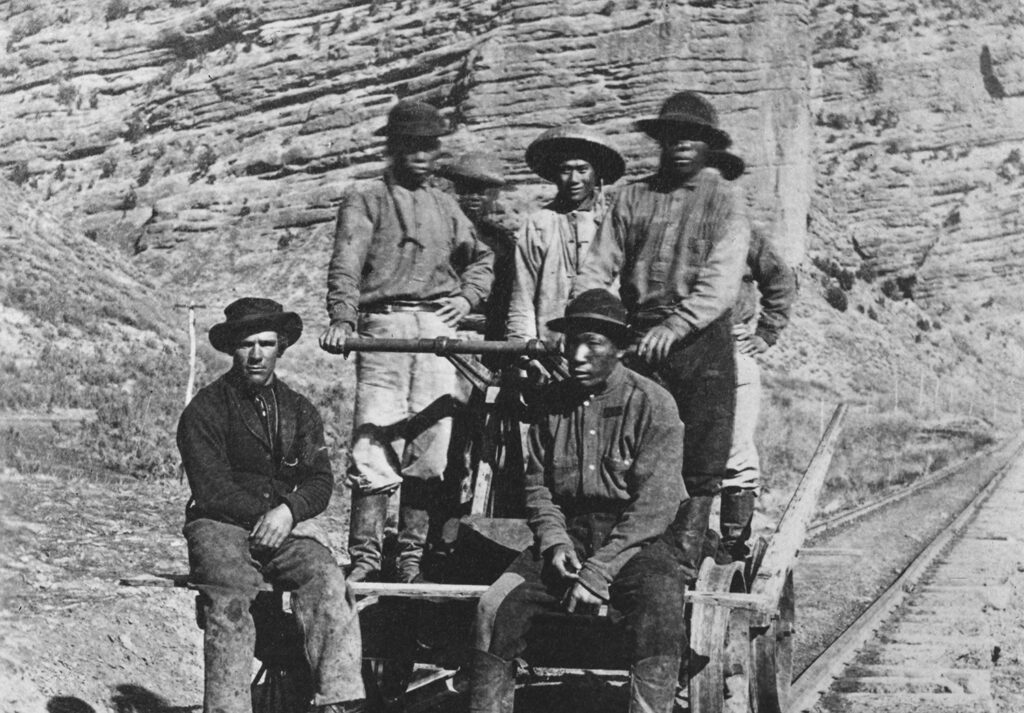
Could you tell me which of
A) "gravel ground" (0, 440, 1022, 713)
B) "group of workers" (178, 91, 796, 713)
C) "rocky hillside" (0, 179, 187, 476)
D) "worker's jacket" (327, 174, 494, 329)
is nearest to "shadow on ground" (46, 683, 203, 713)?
"gravel ground" (0, 440, 1022, 713)

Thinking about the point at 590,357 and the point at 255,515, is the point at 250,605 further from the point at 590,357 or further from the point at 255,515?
the point at 590,357

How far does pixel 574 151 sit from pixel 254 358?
2464 mm

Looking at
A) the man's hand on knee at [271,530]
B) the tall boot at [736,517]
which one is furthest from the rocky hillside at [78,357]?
the man's hand on knee at [271,530]

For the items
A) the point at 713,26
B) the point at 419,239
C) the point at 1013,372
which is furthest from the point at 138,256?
the point at 419,239

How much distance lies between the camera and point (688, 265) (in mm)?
7234

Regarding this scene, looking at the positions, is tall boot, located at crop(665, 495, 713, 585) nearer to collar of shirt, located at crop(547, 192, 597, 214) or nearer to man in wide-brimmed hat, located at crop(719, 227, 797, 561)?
man in wide-brimmed hat, located at crop(719, 227, 797, 561)

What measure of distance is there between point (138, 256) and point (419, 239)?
46627mm

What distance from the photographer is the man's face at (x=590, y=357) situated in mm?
5836

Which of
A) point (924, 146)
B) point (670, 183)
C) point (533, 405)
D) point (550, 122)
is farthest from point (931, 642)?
point (924, 146)

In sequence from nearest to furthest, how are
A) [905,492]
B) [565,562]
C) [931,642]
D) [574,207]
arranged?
[565,562] < [574,207] < [931,642] < [905,492]

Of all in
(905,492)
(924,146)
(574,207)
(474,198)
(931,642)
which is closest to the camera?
(574,207)

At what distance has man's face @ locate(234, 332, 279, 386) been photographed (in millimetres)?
5812

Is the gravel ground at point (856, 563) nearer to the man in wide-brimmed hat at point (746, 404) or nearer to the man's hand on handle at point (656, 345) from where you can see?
the man in wide-brimmed hat at point (746, 404)

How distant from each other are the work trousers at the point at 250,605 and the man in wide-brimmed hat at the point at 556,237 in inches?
95.1
